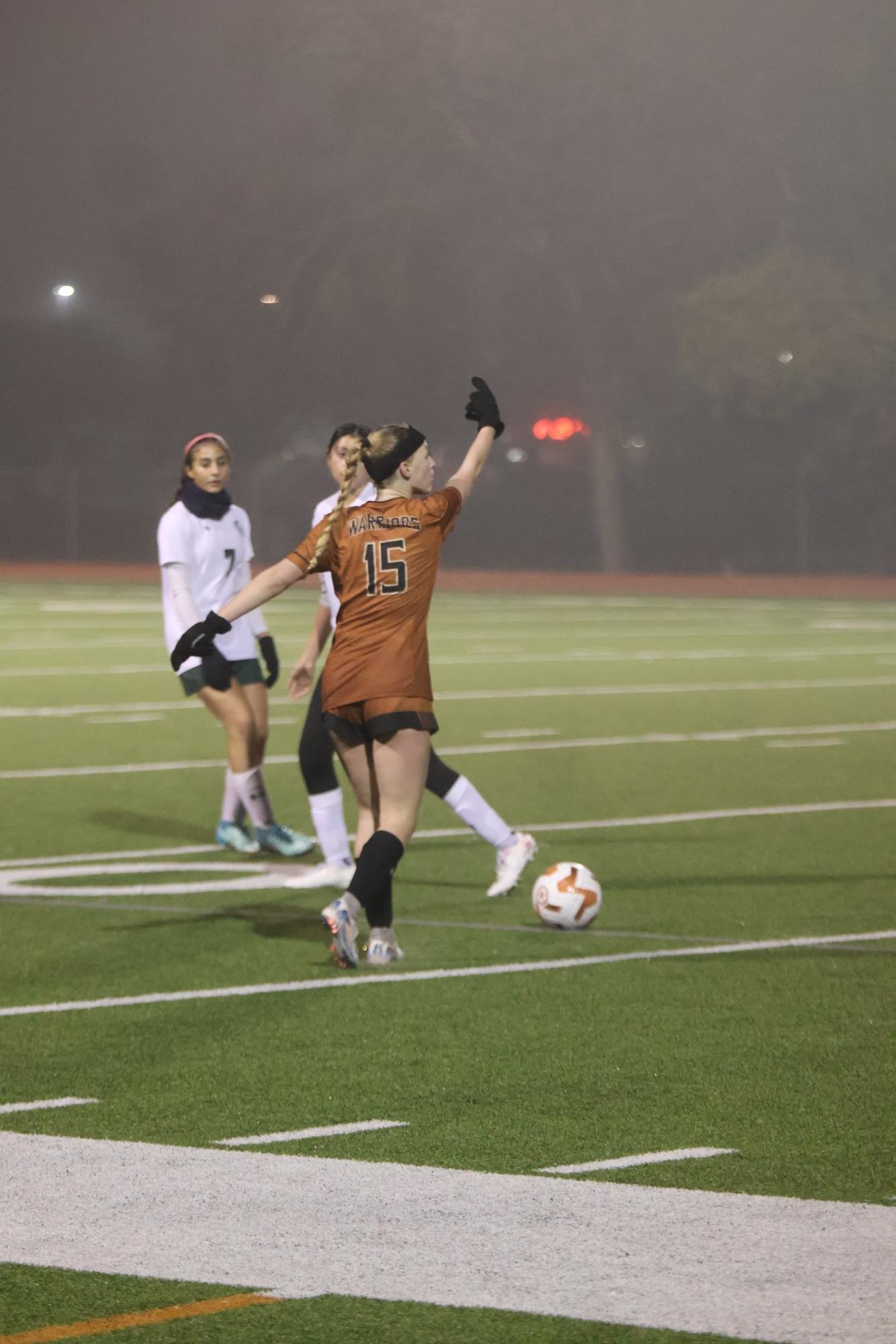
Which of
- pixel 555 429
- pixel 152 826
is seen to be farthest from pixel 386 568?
pixel 555 429

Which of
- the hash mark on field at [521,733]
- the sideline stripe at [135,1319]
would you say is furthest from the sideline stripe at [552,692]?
the sideline stripe at [135,1319]

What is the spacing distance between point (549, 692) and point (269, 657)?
32.6 ft

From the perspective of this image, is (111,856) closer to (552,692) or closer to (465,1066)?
(465,1066)

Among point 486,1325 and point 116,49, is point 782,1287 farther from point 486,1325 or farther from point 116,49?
point 116,49

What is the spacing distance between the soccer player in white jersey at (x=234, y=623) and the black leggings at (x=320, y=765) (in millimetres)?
833

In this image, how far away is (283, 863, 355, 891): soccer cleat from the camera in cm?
923

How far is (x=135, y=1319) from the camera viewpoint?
389 centimetres

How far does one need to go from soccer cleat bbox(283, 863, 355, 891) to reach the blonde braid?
2.33m

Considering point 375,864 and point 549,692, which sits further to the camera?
point 549,692

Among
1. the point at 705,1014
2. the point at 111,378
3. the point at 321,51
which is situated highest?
the point at 321,51

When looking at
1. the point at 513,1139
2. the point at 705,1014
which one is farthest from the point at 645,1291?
the point at 705,1014

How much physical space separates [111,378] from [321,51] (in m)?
11.7

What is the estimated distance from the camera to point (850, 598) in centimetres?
4450

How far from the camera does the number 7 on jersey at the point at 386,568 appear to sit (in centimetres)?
711
